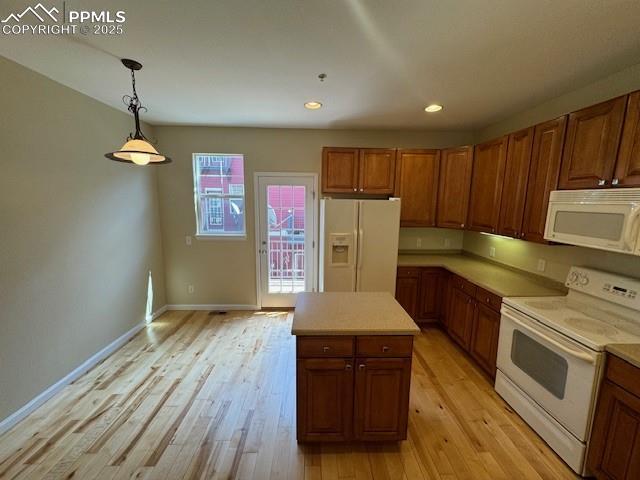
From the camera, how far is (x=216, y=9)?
4.61 feet

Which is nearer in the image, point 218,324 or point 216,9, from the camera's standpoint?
point 216,9

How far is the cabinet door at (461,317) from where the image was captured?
286 centimetres

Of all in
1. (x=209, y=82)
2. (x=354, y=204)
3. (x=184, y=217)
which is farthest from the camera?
(x=184, y=217)

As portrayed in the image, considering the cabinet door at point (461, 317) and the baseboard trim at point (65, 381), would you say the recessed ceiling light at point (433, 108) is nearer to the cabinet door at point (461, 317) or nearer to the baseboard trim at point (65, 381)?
the cabinet door at point (461, 317)

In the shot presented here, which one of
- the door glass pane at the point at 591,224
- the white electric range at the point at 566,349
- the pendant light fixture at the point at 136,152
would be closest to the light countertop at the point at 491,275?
Answer: the white electric range at the point at 566,349

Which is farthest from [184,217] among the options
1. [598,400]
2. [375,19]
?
[598,400]

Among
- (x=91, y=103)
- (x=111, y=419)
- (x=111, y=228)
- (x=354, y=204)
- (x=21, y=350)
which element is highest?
(x=91, y=103)

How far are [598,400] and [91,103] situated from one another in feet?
15.5

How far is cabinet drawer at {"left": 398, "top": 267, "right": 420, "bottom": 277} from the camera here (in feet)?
11.3

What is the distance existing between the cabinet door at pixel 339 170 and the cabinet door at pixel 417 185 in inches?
23.3

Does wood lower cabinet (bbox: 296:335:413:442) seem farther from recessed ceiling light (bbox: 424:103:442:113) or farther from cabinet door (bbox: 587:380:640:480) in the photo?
recessed ceiling light (bbox: 424:103:442:113)

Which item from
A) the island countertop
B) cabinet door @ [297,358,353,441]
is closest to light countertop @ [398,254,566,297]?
the island countertop

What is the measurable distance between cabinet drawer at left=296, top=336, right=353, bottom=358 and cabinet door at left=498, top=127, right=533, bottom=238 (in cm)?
210

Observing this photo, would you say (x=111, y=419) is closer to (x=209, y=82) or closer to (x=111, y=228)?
(x=111, y=228)
